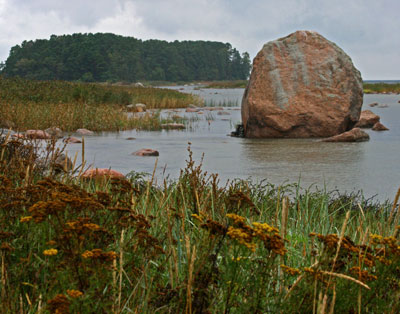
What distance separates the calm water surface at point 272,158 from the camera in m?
7.50

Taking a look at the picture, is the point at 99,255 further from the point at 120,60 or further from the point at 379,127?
the point at 120,60

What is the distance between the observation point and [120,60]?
11712cm

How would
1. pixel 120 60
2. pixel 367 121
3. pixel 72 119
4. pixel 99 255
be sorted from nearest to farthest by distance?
pixel 99 255
pixel 72 119
pixel 367 121
pixel 120 60

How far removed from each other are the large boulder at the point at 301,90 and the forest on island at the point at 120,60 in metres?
77.3

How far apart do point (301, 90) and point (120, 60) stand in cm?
10780

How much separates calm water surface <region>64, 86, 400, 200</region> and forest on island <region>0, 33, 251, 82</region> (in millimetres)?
77473

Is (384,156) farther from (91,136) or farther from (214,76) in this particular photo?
(214,76)

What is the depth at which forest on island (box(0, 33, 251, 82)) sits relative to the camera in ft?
354

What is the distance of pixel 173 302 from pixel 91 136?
1189 cm

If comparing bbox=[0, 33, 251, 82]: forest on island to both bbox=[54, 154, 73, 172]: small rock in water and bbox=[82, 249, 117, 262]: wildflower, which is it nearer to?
bbox=[54, 154, 73, 172]: small rock in water

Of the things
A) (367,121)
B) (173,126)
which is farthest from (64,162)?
(367,121)

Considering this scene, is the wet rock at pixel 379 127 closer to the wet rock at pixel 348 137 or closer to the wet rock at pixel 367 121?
the wet rock at pixel 367 121

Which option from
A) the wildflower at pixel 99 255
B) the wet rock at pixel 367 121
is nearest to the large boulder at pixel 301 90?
the wet rock at pixel 367 121

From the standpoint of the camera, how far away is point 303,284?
96.8 inches
